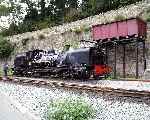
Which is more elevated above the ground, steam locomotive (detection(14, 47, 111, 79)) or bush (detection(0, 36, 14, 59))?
bush (detection(0, 36, 14, 59))

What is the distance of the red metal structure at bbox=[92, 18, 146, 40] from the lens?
26.8 metres

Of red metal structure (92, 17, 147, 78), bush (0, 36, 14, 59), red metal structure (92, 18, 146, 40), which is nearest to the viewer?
red metal structure (92, 18, 146, 40)

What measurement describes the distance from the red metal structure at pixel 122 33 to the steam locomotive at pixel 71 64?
2446 millimetres

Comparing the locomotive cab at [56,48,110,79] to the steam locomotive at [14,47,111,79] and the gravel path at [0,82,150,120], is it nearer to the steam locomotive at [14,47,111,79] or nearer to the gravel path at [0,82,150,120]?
the steam locomotive at [14,47,111,79]

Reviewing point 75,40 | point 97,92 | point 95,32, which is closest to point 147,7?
point 95,32

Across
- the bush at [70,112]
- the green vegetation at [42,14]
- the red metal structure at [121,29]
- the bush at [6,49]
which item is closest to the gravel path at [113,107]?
the bush at [70,112]

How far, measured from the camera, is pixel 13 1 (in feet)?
231

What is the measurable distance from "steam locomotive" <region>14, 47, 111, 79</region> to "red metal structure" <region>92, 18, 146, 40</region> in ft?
7.94

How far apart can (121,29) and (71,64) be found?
4971mm

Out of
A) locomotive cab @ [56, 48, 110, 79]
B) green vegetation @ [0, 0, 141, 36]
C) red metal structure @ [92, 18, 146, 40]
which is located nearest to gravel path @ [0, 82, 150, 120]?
locomotive cab @ [56, 48, 110, 79]

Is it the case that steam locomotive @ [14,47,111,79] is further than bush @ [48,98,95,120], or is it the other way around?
steam locomotive @ [14,47,111,79]

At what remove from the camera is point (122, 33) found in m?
27.5

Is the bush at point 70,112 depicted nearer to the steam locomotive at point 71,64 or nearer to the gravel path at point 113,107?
the gravel path at point 113,107

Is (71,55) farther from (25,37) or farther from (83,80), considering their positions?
(25,37)
